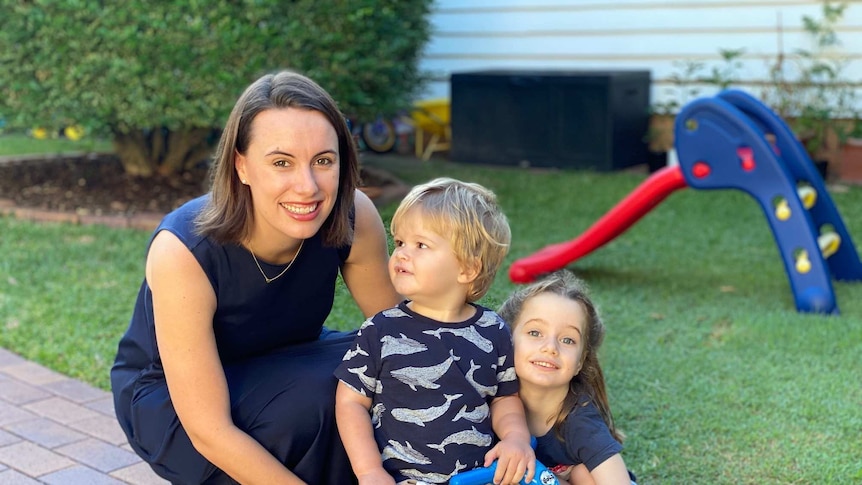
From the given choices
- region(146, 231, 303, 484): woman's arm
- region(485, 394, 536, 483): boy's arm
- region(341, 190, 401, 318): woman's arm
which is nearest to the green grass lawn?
region(341, 190, 401, 318): woman's arm

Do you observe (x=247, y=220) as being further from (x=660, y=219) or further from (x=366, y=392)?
(x=660, y=219)

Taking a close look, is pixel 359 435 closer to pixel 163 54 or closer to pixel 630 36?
pixel 163 54

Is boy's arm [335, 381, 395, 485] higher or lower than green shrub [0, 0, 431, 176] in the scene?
lower

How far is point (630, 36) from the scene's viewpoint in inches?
344

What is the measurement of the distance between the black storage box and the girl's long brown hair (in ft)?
19.2

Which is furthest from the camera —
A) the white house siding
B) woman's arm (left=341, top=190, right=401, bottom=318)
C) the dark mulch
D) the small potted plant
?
the white house siding

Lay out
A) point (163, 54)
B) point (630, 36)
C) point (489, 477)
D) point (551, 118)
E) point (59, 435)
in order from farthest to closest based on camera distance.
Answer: point (630, 36) < point (551, 118) < point (163, 54) < point (59, 435) < point (489, 477)

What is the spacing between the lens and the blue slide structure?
4.42 meters

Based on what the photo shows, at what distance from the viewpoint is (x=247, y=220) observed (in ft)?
7.64

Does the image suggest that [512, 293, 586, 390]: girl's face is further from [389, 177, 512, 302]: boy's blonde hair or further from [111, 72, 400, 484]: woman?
[111, 72, 400, 484]: woman

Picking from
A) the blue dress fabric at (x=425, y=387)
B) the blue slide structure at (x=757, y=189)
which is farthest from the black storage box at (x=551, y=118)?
the blue dress fabric at (x=425, y=387)

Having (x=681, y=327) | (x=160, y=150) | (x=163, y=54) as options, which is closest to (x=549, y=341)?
(x=681, y=327)

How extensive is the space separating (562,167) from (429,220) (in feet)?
21.1

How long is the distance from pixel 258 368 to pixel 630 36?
699cm
